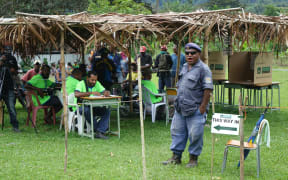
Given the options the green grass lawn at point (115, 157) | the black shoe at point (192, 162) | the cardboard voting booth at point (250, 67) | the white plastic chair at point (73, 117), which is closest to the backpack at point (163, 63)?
the cardboard voting booth at point (250, 67)

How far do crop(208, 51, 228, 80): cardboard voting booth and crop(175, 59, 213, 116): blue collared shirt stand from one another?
6.47m

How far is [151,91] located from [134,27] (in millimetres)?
2291

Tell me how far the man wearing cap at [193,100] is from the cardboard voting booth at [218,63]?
6.43 m

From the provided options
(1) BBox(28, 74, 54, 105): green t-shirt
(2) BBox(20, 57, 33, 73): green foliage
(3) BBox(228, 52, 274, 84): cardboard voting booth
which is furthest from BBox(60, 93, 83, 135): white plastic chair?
(3) BBox(228, 52, 274, 84): cardboard voting booth

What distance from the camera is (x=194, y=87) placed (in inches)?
243

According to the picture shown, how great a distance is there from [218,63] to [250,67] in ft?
3.67

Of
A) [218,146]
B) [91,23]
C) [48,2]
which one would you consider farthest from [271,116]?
[48,2]

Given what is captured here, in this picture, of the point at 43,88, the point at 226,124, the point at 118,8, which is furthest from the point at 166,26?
the point at 118,8

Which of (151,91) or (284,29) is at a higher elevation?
(284,29)

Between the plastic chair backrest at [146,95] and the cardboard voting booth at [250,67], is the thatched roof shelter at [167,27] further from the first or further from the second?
the plastic chair backrest at [146,95]

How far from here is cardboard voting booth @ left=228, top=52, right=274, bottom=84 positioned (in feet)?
38.3

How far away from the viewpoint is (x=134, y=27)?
8836mm

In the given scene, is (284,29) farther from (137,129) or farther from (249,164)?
(249,164)

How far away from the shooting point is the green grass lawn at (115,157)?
598 centimetres
